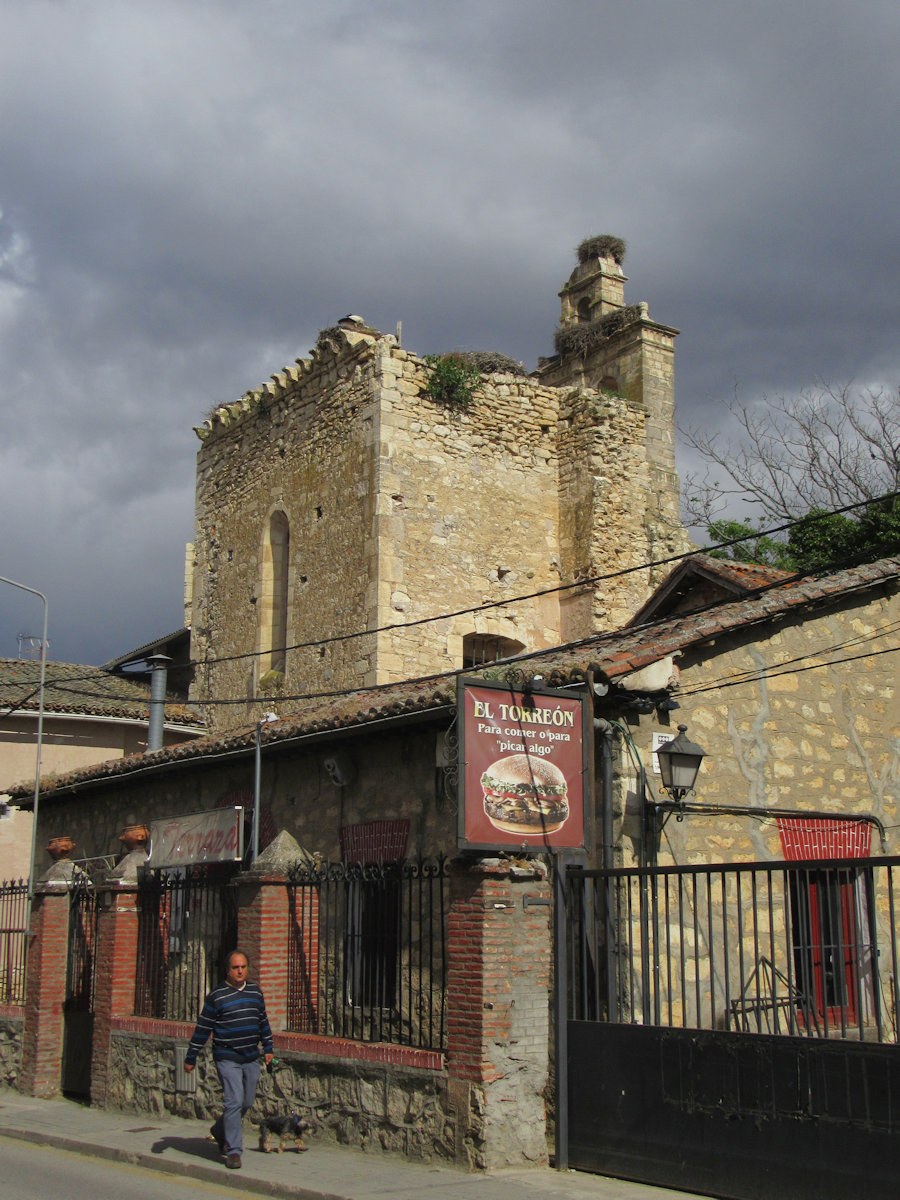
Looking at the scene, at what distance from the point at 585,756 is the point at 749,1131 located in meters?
2.95

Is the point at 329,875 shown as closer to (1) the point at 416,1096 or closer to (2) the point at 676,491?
(1) the point at 416,1096

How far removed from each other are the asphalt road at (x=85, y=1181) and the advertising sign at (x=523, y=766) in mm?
3087

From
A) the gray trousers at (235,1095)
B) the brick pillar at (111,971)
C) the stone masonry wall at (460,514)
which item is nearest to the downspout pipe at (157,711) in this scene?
the stone masonry wall at (460,514)

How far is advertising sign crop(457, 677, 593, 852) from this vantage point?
9.16 meters

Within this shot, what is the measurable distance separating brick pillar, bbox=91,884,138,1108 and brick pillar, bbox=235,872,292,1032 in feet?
8.11

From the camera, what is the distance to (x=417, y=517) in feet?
70.6

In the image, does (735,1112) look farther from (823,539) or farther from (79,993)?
(823,539)

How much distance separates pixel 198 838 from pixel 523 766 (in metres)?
6.38

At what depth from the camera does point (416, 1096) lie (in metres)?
9.22

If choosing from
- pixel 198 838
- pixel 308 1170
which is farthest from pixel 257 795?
pixel 308 1170

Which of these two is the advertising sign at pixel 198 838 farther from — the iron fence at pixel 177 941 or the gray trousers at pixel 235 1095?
the gray trousers at pixel 235 1095

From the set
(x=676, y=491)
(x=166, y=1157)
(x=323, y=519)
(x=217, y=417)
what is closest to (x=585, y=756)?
(x=166, y=1157)

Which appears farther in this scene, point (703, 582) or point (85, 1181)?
point (703, 582)

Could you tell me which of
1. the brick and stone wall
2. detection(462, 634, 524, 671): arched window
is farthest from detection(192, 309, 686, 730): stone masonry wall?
the brick and stone wall
